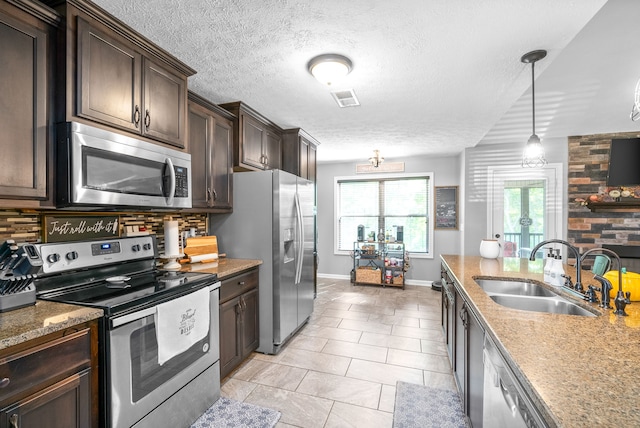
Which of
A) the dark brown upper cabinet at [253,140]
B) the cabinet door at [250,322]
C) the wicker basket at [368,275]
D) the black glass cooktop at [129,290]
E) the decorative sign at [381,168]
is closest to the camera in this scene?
the black glass cooktop at [129,290]

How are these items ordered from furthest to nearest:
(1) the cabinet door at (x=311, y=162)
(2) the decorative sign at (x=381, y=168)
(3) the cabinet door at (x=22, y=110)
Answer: (2) the decorative sign at (x=381, y=168)
(1) the cabinet door at (x=311, y=162)
(3) the cabinet door at (x=22, y=110)

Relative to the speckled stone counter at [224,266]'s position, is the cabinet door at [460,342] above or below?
below

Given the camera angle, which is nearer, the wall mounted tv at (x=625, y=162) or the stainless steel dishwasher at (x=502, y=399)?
the stainless steel dishwasher at (x=502, y=399)

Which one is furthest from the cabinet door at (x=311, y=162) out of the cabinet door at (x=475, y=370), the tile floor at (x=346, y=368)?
the cabinet door at (x=475, y=370)

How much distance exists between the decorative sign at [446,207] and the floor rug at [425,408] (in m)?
3.71

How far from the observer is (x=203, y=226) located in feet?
10.0

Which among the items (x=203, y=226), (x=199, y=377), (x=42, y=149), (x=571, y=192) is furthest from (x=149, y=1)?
(x=571, y=192)

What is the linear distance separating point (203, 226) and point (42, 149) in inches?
65.1

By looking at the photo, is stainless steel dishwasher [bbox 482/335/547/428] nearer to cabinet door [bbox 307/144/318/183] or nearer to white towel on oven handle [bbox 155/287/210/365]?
white towel on oven handle [bbox 155/287/210/365]

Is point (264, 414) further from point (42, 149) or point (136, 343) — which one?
point (42, 149)

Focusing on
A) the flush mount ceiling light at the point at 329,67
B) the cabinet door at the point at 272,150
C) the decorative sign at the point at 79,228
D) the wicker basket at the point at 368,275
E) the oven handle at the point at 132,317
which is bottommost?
the wicker basket at the point at 368,275

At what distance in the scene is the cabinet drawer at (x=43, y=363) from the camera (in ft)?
3.47

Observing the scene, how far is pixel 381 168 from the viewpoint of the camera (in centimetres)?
582

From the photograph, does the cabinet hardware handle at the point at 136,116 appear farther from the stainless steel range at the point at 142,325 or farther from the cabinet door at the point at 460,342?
the cabinet door at the point at 460,342
